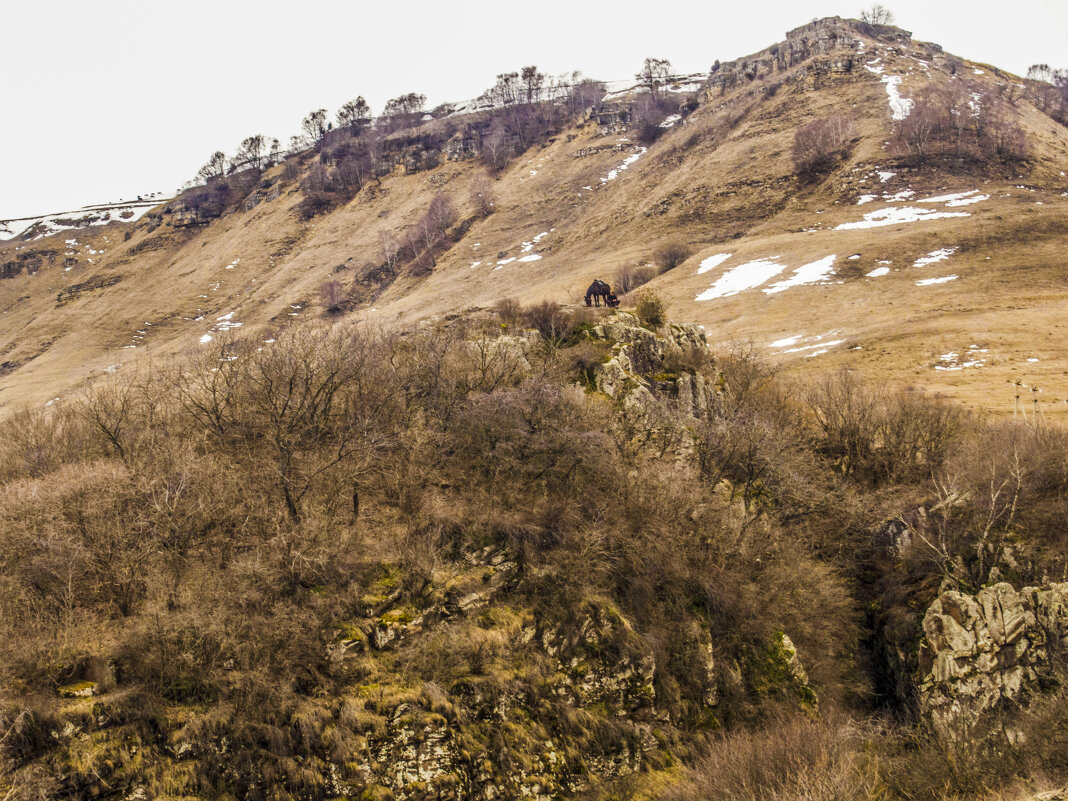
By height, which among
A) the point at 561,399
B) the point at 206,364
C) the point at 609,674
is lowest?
the point at 609,674

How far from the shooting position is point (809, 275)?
58.4 meters

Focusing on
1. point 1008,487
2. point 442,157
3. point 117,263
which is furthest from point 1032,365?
point 117,263

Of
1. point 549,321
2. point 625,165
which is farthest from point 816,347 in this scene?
point 625,165

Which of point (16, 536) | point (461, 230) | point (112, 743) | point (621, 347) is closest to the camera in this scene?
point (112, 743)

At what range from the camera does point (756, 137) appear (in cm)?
A: 9475

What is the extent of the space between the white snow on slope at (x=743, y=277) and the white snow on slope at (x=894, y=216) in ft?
38.6

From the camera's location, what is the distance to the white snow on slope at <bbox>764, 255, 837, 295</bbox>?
188 feet

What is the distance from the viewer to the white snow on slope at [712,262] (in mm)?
67000

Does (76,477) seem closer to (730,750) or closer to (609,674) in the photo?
(609,674)

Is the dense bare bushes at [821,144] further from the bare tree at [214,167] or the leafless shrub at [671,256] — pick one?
the bare tree at [214,167]

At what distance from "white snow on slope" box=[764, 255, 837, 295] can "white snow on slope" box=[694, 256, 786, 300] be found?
1874 mm

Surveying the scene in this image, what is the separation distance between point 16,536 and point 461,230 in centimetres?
9347

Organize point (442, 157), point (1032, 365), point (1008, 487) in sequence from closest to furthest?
point (1008, 487), point (1032, 365), point (442, 157)

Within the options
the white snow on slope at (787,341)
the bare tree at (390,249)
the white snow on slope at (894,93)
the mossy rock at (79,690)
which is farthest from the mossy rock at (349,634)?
the white snow on slope at (894,93)
